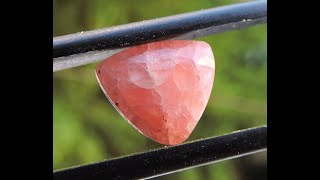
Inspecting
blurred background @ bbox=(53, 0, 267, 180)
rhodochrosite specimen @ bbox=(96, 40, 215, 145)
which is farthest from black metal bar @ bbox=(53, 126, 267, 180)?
blurred background @ bbox=(53, 0, 267, 180)

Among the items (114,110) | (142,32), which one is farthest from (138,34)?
(114,110)

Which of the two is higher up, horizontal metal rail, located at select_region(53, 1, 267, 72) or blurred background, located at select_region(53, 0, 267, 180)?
horizontal metal rail, located at select_region(53, 1, 267, 72)

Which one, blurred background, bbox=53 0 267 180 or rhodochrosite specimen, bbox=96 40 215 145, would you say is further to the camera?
blurred background, bbox=53 0 267 180

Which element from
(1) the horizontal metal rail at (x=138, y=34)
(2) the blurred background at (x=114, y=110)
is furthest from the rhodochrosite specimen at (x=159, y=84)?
(2) the blurred background at (x=114, y=110)

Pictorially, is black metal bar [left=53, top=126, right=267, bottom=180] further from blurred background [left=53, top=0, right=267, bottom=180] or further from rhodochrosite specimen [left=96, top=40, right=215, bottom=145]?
blurred background [left=53, top=0, right=267, bottom=180]

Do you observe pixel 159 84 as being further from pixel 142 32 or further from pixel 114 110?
pixel 114 110

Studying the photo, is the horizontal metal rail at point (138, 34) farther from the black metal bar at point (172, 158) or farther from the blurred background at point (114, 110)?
the blurred background at point (114, 110)
